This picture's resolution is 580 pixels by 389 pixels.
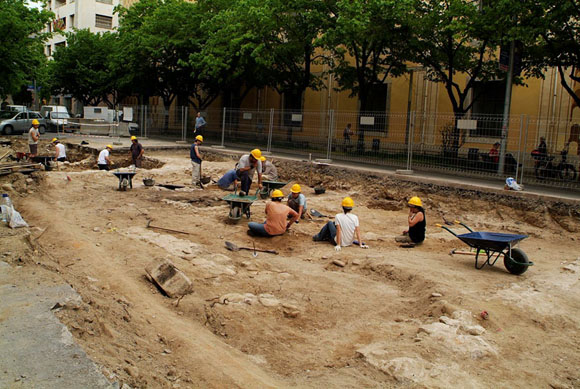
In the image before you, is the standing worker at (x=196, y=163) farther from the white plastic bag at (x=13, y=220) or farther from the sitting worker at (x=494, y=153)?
the sitting worker at (x=494, y=153)

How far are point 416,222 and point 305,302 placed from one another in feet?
13.2

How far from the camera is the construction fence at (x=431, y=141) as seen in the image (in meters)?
13.3

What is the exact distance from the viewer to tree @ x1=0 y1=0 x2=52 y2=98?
2546cm

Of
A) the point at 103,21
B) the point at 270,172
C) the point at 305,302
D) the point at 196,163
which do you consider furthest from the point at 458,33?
the point at 103,21

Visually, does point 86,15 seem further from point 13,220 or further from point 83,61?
point 13,220

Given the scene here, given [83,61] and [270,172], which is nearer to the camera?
[270,172]

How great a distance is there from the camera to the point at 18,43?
26.6 metres

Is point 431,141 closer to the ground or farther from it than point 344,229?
farther from it

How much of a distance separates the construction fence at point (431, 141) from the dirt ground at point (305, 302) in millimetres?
1815

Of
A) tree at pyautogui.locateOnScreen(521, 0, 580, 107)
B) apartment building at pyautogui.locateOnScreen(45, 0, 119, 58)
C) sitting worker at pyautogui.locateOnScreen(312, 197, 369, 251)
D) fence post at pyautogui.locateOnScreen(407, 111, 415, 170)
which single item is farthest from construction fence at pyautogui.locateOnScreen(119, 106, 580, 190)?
apartment building at pyautogui.locateOnScreen(45, 0, 119, 58)

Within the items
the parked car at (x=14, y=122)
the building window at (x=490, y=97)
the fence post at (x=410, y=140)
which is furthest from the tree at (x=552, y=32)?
the parked car at (x=14, y=122)

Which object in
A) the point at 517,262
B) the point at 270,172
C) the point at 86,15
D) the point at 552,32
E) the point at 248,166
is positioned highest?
the point at 86,15

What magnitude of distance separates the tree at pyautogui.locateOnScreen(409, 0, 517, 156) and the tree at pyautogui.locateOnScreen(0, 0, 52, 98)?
67.4 feet

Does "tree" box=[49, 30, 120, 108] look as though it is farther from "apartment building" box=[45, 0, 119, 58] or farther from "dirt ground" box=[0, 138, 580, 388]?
"dirt ground" box=[0, 138, 580, 388]
